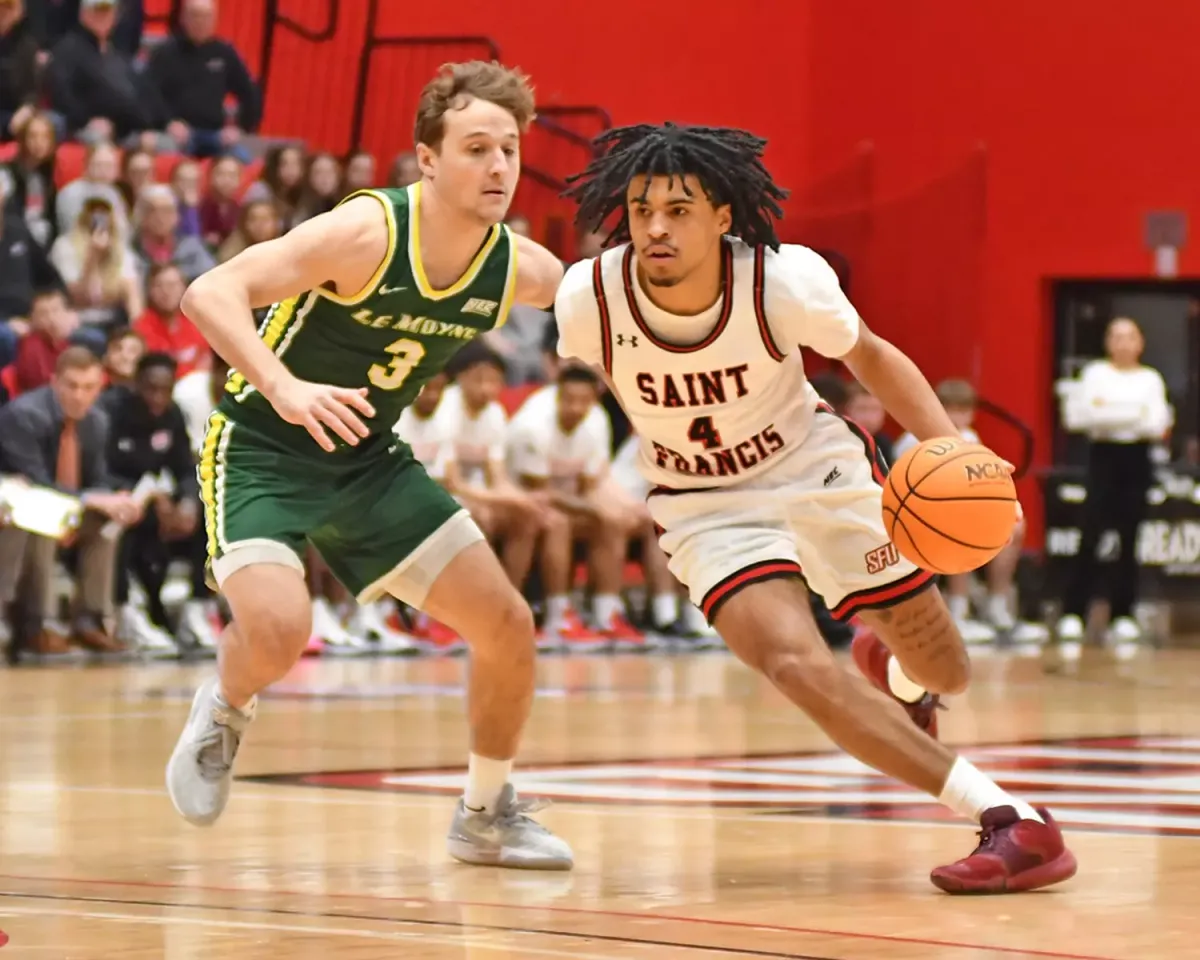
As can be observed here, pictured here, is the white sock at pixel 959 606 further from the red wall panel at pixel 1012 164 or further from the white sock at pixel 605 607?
the red wall panel at pixel 1012 164

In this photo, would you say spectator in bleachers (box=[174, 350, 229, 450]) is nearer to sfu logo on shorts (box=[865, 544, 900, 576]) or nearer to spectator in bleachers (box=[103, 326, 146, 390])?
spectator in bleachers (box=[103, 326, 146, 390])

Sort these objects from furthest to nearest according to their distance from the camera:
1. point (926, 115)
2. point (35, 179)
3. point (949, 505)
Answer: point (926, 115) < point (35, 179) < point (949, 505)

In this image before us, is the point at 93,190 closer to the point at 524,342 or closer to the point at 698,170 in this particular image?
the point at 524,342

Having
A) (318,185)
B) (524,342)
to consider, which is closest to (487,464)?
(524,342)

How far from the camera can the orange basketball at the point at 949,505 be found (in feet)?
16.3

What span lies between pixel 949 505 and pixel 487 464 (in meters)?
8.99

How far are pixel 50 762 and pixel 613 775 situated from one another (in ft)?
6.05

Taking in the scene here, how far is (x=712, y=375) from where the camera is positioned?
17.1ft

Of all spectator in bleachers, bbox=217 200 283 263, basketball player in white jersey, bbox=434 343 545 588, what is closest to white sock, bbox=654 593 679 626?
basketball player in white jersey, bbox=434 343 545 588

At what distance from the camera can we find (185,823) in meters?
5.91

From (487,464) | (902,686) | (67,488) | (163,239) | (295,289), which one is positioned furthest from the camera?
(163,239)

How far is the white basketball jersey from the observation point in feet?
17.0

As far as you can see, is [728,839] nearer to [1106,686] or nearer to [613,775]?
[613,775]

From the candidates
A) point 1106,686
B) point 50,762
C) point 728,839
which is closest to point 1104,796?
point 728,839
